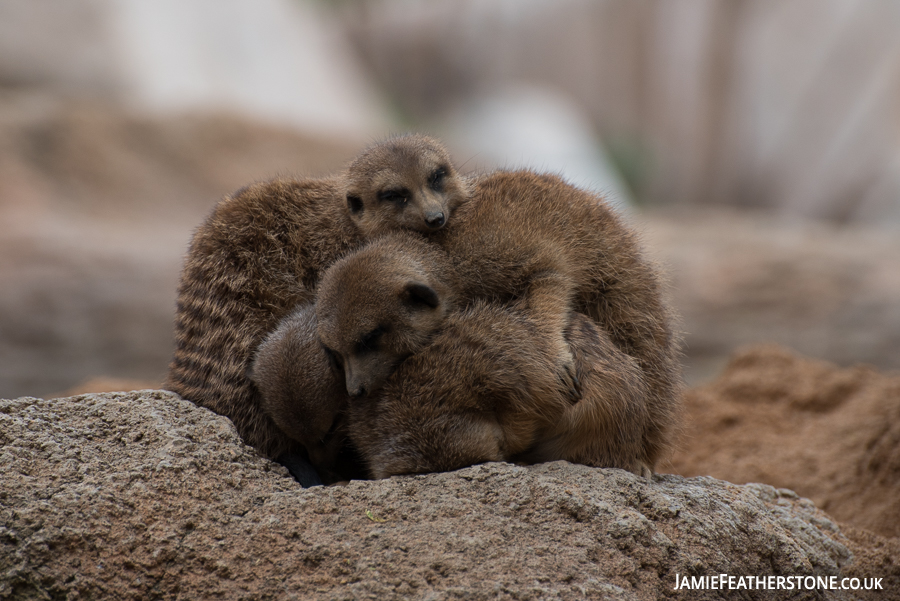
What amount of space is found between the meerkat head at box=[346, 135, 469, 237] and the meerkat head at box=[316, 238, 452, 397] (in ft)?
1.37

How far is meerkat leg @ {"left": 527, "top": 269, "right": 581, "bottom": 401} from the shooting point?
2986 millimetres

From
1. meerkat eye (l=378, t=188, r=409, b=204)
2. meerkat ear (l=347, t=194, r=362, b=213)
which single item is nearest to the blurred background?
meerkat ear (l=347, t=194, r=362, b=213)

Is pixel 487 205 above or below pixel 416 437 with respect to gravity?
above

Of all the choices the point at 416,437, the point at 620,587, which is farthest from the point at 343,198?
the point at 620,587

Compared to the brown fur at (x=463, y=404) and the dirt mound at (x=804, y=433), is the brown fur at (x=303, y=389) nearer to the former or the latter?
the brown fur at (x=463, y=404)

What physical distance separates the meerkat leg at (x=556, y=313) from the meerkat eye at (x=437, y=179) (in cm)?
83

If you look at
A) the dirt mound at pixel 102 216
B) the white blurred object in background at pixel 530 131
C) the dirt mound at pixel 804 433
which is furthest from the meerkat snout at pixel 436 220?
the white blurred object in background at pixel 530 131

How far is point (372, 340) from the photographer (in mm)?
3119

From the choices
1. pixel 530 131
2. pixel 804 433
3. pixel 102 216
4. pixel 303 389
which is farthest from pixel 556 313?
pixel 530 131

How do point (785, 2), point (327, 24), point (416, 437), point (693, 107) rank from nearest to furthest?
1. point (416, 437)
2. point (785, 2)
3. point (693, 107)
4. point (327, 24)

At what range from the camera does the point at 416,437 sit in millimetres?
3008

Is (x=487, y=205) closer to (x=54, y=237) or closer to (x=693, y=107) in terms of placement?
(x=54, y=237)

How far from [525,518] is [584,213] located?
57.3 inches

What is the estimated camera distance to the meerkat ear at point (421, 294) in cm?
316
